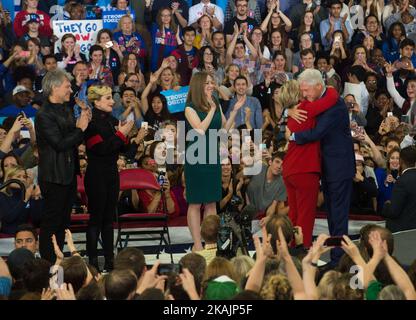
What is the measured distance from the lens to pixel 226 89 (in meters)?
15.9

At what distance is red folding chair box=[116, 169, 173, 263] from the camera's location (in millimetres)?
11516

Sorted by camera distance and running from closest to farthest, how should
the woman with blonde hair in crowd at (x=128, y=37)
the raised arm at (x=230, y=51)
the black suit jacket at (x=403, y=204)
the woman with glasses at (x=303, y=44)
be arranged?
1. the black suit jacket at (x=403, y=204)
2. the woman with blonde hair in crowd at (x=128, y=37)
3. the raised arm at (x=230, y=51)
4. the woman with glasses at (x=303, y=44)

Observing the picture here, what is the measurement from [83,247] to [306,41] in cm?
599

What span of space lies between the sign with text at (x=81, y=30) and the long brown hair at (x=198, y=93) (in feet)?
18.9

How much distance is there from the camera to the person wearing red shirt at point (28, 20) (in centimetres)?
1659

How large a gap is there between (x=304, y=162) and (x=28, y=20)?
7340 millimetres

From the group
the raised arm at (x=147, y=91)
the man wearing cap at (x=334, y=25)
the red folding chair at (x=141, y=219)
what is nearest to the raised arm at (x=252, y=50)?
the man wearing cap at (x=334, y=25)

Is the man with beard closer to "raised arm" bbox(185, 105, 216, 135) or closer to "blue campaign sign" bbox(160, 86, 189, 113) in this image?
"raised arm" bbox(185, 105, 216, 135)

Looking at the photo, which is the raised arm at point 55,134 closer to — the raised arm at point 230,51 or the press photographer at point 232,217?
the press photographer at point 232,217

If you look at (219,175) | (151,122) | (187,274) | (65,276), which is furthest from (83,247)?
(187,274)

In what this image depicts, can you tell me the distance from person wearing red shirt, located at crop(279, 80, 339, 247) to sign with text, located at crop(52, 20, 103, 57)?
6611 mm

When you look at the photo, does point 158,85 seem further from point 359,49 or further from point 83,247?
point 83,247

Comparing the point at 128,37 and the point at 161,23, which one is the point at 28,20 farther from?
the point at 161,23

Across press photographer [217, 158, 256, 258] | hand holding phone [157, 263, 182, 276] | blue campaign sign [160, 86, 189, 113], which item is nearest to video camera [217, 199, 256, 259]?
press photographer [217, 158, 256, 258]
